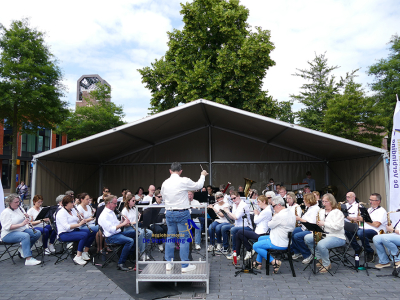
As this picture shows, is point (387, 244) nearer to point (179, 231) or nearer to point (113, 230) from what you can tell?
A: point (179, 231)

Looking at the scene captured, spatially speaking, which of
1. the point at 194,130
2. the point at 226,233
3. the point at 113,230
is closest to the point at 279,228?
the point at 226,233

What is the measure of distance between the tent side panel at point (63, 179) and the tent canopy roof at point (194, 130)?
1.08ft

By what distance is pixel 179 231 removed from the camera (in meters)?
4.69

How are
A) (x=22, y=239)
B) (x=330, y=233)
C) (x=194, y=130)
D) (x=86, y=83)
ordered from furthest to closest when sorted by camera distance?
(x=86, y=83)
(x=194, y=130)
(x=22, y=239)
(x=330, y=233)

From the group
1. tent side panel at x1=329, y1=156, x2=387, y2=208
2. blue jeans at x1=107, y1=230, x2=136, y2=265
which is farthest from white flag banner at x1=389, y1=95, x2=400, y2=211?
blue jeans at x1=107, y1=230, x2=136, y2=265

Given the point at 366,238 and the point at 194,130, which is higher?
the point at 194,130

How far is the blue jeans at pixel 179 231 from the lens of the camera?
4.66 metres

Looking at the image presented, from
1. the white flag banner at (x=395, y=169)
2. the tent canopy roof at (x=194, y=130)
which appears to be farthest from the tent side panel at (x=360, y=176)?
the white flag banner at (x=395, y=169)

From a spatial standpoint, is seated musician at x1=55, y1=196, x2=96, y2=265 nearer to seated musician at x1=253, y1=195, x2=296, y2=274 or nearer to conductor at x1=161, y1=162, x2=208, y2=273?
conductor at x1=161, y1=162, x2=208, y2=273

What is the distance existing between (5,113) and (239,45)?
42.4 feet

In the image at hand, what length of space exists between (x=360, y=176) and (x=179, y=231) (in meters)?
8.85

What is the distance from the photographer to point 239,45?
17.8 m

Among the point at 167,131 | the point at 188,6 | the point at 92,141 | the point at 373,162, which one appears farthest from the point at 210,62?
the point at 373,162

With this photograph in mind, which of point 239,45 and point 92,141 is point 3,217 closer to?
point 92,141
